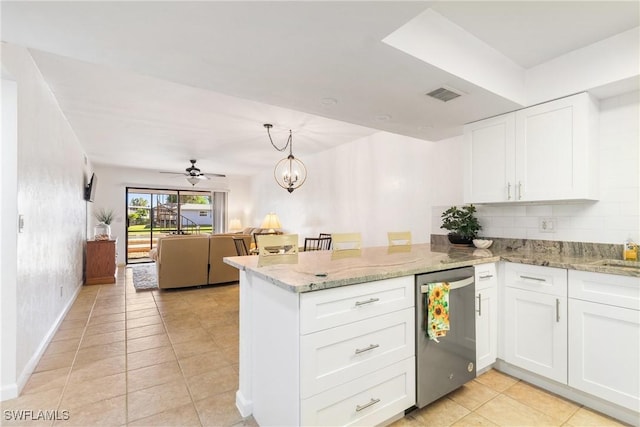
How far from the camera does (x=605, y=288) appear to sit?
1762 mm

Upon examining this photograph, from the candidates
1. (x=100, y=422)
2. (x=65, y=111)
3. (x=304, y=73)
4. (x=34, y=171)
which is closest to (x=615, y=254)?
(x=304, y=73)

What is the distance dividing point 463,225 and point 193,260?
409 cm

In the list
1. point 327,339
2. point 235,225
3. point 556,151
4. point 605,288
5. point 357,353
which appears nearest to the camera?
point 327,339

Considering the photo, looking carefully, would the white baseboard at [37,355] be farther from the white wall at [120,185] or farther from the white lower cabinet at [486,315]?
the white wall at [120,185]

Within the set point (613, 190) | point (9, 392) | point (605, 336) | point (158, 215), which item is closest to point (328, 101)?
point (613, 190)

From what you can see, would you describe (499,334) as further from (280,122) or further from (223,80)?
(280,122)

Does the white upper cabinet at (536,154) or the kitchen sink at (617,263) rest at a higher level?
the white upper cabinet at (536,154)

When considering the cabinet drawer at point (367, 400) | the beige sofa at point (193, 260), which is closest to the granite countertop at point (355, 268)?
the cabinet drawer at point (367, 400)

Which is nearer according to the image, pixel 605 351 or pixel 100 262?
pixel 605 351

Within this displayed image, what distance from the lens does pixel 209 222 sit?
369 inches

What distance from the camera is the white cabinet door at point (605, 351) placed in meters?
Answer: 1.67

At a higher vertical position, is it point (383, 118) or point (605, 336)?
point (383, 118)

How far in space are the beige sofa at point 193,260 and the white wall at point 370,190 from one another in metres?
1.75

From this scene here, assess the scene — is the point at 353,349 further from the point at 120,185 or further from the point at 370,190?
the point at 120,185
